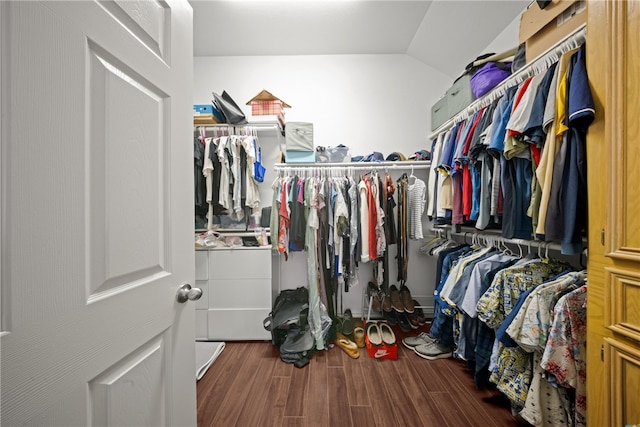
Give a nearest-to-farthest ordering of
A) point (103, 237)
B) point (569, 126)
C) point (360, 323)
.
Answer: point (103, 237)
point (569, 126)
point (360, 323)

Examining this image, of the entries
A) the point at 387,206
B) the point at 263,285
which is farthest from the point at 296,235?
the point at 387,206

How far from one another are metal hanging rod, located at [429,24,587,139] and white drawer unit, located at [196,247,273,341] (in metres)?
1.97

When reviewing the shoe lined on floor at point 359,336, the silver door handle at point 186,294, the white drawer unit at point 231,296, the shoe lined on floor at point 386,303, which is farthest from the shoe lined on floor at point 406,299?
the silver door handle at point 186,294

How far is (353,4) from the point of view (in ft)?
6.75

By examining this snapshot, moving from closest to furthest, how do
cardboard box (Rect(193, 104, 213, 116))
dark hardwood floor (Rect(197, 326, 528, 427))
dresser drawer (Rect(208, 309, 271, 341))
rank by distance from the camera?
dark hardwood floor (Rect(197, 326, 528, 427)) → dresser drawer (Rect(208, 309, 271, 341)) → cardboard box (Rect(193, 104, 213, 116))

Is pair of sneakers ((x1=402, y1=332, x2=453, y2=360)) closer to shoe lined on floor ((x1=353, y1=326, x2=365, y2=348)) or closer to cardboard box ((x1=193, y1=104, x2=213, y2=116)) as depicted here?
shoe lined on floor ((x1=353, y1=326, x2=365, y2=348))

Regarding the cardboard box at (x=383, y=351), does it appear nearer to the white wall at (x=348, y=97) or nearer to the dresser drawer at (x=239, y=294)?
the white wall at (x=348, y=97)

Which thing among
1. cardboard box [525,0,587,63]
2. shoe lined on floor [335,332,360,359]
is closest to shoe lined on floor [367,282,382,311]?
shoe lined on floor [335,332,360,359]

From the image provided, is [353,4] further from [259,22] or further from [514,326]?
[514,326]

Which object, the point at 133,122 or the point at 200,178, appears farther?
the point at 200,178

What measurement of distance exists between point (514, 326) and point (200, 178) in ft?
7.95

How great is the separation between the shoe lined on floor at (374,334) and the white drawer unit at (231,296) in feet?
2.85

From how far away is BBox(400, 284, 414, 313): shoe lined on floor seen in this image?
239 cm

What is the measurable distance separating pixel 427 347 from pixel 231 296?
167 centimetres
